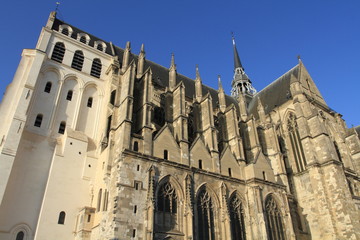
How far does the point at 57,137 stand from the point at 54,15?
10924 millimetres

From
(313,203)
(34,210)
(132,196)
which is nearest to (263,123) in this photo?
(313,203)

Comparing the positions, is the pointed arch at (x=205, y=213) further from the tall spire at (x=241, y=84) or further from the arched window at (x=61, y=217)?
the tall spire at (x=241, y=84)

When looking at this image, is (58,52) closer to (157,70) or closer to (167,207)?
(157,70)

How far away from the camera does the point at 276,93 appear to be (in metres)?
32.7

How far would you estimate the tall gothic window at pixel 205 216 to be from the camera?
54.5 feet

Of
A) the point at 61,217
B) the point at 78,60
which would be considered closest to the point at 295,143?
the point at 78,60

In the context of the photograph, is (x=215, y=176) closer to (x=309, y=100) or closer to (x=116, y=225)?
(x=116, y=225)

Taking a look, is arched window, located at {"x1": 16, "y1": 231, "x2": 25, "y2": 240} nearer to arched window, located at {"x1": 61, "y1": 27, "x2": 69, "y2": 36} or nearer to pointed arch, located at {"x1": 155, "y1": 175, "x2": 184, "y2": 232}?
pointed arch, located at {"x1": 155, "y1": 175, "x2": 184, "y2": 232}

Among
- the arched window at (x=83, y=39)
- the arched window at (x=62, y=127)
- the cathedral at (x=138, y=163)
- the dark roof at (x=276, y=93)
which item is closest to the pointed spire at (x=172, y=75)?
the cathedral at (x=138, y=163)

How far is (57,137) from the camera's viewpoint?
18125 millimetres

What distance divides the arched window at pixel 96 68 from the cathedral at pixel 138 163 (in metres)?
0.10

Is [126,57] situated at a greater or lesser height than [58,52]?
greater

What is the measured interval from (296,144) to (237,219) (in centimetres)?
1140

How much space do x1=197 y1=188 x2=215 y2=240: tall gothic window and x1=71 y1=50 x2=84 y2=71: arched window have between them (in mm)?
13011
